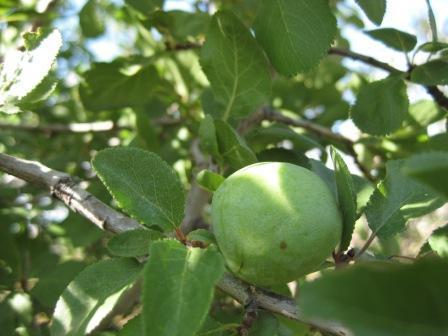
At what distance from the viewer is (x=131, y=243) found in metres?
1.01

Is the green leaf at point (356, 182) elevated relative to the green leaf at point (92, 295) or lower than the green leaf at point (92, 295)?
elevated

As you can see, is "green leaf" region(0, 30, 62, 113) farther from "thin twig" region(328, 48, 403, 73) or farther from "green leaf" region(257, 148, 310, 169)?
"thin twig" region(328, 48, 403, 73)

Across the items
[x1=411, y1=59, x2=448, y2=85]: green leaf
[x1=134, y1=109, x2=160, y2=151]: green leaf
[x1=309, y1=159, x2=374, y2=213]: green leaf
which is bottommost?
[x1=134, y1=109, x2=160, y2=151]: green leaf

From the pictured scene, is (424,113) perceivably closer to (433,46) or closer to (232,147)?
(433,46)

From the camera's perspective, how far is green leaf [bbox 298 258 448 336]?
1.60 ft

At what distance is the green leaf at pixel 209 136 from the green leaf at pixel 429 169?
2.44ft

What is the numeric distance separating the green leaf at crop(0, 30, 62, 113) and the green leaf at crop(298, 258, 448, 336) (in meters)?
0.81

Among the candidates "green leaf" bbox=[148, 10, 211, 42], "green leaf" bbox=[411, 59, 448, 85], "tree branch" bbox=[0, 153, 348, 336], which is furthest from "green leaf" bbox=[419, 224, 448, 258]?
"green leaf" bbox=[148, 10, 211, 42]

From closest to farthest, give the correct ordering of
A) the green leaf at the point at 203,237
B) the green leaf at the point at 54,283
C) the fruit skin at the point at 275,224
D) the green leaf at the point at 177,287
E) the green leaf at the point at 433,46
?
the green leaf at the point at 177,287
the fruit skin at the point at 275,224
the green leaf at the point at 203,237
the green leaf at the point at 433,46
the green leaf at the point at 54,283

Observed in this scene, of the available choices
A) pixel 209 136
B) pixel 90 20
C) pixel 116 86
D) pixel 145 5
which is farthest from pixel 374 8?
pixel 90 20

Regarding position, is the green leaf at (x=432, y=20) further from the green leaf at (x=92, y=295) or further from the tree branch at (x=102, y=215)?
the green leaf at (x=92, y=295)

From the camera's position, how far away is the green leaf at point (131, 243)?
1.00 m

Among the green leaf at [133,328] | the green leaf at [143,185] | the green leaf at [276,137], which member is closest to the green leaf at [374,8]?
the green leaf at [276,137]

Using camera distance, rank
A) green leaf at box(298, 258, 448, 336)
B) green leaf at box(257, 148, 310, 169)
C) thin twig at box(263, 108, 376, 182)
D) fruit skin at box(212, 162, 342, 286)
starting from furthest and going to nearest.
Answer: thin twig at box(263, 108, 376, 182)
green leaf at box(257, 148, 310, 169)
fruit skin at box(212, 162, 342, 286)
green leaf at box(298, 258, 448, 336)
